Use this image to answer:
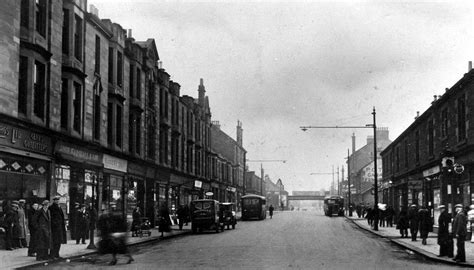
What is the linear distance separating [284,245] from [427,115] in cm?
1491

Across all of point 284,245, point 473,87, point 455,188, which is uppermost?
point 473,87

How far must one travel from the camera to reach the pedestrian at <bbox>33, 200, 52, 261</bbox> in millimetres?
15312

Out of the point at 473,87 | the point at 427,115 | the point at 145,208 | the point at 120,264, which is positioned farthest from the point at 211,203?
the point at 120,264

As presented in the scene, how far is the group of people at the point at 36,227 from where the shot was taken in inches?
610

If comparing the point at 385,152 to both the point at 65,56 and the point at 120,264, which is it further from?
the point at 120,264

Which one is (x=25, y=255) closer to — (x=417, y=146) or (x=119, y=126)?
(x=119, y=126)

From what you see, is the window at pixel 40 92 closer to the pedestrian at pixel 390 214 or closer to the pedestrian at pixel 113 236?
the pedestrian at pixel 113 236

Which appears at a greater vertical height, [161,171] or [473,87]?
[473,87]

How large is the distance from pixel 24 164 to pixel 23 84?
264cm

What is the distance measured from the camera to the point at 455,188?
25703 millimetres

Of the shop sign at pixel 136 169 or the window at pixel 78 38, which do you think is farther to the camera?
the shop sign at pixel 136 169

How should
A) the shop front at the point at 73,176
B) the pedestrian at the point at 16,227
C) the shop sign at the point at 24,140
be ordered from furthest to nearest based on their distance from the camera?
the shop front at the point at 73,176 → the pedestrian at the point at 16,227 → the shop sign at the point at 24,140

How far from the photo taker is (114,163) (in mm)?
28297

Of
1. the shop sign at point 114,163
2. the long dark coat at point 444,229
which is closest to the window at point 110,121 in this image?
the shop sign at point 114,163
